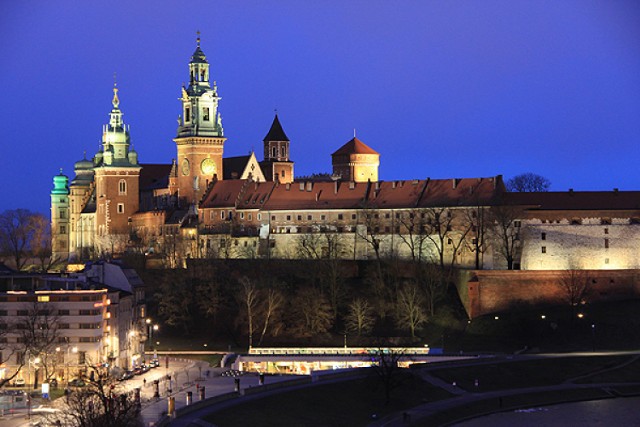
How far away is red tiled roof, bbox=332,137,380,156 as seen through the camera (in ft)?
555

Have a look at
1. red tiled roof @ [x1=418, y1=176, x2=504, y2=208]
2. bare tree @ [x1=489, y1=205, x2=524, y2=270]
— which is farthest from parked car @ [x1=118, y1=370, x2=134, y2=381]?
red tiled roof @ [x1=418, y1=176, x2=504, y2=208]

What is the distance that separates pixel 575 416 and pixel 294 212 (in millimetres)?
59221

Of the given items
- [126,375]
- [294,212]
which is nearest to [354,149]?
[294,212]

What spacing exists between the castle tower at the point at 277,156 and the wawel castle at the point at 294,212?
6.6 inches

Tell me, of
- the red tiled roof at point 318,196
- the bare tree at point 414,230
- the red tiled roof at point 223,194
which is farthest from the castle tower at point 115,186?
the bare tree at point 414,230

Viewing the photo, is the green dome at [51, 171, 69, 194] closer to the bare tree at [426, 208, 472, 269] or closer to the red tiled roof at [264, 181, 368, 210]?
the red tiled roof at [264, 181, 368, 210]

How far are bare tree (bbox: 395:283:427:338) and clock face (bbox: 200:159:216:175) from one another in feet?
145

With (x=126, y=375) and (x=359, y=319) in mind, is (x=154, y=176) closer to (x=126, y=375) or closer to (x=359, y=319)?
(x=359, y=319)

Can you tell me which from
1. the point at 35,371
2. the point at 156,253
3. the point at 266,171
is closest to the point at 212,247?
the point at 156,253

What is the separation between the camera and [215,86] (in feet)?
Result: 500

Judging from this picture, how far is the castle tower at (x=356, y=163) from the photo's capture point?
6639 inches

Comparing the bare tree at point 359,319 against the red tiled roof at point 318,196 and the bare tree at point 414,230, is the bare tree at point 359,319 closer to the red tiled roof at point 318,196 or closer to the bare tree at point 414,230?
the bare tree at point 414,230

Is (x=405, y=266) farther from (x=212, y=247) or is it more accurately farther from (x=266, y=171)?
(x=266, y=171)

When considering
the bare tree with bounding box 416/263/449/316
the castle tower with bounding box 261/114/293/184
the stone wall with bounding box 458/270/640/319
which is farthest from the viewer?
the castle tower with bounding box 261/114/293/184
